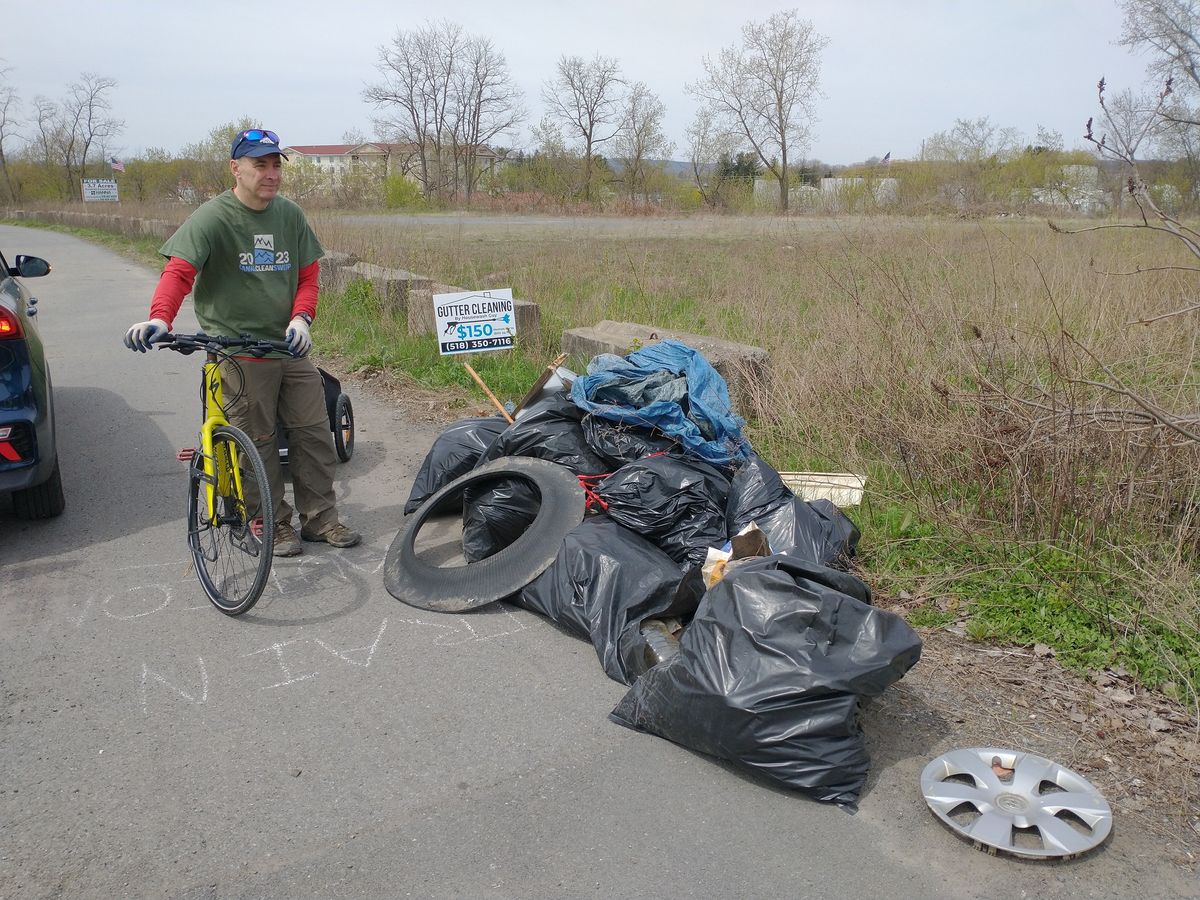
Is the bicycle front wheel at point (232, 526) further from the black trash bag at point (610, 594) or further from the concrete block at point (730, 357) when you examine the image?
the concrete block at point (730, 357)

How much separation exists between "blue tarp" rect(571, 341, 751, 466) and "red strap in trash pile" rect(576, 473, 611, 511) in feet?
1.22

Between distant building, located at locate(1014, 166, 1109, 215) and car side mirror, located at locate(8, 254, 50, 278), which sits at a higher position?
distant building, located at locate(1014, 166, 1109, 215)

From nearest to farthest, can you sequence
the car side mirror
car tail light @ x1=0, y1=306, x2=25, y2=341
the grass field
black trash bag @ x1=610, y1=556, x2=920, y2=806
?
black trash bag @ x1=610, y1=556, x2=920, y2=806, the grass field, car tail light @ x1=0, y1=306, x2=25, y2=341, the car side mirror

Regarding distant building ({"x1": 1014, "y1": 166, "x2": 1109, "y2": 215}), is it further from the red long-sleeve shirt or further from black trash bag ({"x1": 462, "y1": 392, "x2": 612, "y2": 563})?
the red long-sleeve shirt

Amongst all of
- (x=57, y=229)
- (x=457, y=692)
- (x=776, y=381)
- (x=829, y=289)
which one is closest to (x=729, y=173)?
(x=57, y=229)

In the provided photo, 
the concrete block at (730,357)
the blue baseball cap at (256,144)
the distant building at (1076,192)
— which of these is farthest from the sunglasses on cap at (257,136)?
the distant building at (1076,192)

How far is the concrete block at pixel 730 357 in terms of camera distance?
252 inches

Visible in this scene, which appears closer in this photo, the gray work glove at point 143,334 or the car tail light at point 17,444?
the gray work glove at point 143,334

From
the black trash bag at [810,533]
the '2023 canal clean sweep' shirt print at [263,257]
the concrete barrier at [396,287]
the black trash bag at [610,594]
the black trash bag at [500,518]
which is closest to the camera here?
the black trash bag at [610,594]

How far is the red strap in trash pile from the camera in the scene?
470cm

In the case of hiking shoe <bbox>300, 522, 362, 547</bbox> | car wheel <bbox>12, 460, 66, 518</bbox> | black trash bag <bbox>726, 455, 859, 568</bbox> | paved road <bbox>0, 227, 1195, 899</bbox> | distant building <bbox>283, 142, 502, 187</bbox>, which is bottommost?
paved road <bbox>0, 227, 1195, 899</bbox>

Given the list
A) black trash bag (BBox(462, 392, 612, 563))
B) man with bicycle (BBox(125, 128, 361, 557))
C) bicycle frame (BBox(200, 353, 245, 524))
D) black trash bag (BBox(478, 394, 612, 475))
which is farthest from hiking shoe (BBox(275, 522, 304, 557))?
black trash bag (BBox(478, 394, 612, 475))

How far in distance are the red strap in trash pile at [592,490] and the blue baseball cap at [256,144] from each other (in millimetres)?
2210

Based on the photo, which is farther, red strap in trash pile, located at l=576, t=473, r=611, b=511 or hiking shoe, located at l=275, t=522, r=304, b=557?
hiking shoe, located at l=275, t=522, r=304, b=557
